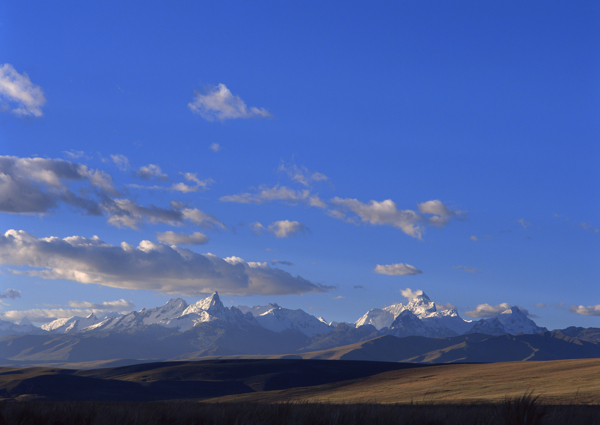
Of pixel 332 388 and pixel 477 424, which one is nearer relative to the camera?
pixel 477 424

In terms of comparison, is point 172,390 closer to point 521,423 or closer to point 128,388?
point 128,388

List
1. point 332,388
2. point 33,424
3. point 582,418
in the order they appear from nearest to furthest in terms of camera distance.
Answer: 1. point 33,424
2. point 582,418
3. point 332,388

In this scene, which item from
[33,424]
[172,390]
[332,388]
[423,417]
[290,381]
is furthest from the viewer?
[290,381]

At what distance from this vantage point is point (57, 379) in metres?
163

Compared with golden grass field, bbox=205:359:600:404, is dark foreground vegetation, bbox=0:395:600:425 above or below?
above

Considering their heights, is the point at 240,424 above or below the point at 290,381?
above

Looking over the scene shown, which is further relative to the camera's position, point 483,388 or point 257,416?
point 483,388

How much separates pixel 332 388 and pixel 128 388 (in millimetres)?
63675

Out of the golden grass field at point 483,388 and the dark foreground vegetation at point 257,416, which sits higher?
the dark foreground vegetation at point 257,416

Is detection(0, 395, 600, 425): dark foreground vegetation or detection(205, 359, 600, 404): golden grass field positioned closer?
detection(0, 395, 600, 425): dark foreground vegetation

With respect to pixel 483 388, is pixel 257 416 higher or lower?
higher

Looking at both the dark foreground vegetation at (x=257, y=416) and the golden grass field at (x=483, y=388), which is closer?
the dark foreground vegetation at (x=257, y=416)

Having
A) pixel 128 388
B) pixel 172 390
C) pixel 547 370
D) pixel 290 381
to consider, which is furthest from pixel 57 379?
pixel 547 370

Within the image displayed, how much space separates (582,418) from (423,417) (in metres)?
5.70
